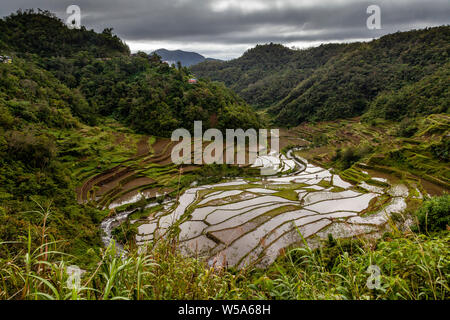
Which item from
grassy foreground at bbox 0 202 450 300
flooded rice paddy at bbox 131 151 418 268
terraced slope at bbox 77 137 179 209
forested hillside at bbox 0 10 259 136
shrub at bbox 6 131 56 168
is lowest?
flooded rice paddy at bbox 131 151 418 268

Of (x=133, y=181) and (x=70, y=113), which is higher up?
(x=70, y=113)

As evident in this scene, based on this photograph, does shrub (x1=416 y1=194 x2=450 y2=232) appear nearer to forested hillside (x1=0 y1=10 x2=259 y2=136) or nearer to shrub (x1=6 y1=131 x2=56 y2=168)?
shrub (x1=6 y1=131 x2=56 y2=168)

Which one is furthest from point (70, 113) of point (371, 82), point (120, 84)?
point (371, 82)

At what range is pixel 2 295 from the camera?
1738 millimetres

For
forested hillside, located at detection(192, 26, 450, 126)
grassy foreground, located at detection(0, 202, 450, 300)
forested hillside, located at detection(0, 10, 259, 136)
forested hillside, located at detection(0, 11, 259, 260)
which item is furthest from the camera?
forested hillside, located at detection(192, 26, 450, 126)

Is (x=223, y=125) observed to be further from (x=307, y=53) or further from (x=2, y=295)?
(x=307, y=53)

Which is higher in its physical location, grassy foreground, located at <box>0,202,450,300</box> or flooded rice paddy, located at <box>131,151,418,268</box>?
grassy foreground, located at <box>0,202,450,300</box>

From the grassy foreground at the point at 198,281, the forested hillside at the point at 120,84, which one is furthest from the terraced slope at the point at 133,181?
the grassy foreground at the point at 198,281

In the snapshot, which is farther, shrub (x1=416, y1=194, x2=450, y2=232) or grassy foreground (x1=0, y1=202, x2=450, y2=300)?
shrub (x1=416, y1=194, x2=450, y2=232)

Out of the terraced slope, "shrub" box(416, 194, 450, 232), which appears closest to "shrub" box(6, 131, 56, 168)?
the terraced slope

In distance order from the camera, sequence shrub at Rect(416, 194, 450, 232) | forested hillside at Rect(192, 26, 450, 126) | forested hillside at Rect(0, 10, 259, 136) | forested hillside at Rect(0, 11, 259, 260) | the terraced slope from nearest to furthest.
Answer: shrub at Rect(416, 194, 450, 232) → forested hillside at Rect(0, 11, 259, 260) → the terraced slope → forested hillside at Rect(0, 10, 259, 136) → forested hillside at Rect(192, 26, 450, 126)

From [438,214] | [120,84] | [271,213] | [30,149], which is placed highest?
[120,84]

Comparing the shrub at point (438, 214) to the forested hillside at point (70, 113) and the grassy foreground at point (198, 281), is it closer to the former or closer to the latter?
the grassy foreground at point (198, 281)

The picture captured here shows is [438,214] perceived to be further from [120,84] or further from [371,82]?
[371,82]
